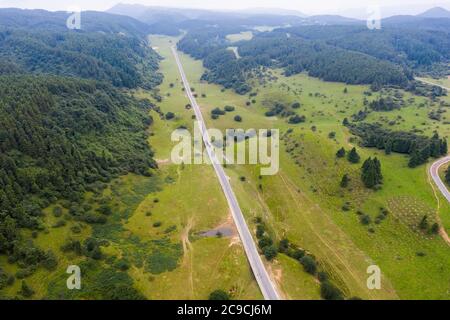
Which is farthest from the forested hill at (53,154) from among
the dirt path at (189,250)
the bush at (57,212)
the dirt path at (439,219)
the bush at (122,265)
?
the dirt path at (439,219)

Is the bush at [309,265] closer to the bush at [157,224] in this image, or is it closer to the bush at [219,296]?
the bush at [219,296]

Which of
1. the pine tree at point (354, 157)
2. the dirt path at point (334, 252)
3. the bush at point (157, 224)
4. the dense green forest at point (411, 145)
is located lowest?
the dirt path at point (334, 252)

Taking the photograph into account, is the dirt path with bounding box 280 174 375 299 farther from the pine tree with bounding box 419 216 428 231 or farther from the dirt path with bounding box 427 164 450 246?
the dirt path with bounding box 427 164 450 246

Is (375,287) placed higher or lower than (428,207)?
lower

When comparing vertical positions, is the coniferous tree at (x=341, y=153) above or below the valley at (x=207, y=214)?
above

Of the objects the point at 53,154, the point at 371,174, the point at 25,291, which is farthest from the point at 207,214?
the point at 371,174

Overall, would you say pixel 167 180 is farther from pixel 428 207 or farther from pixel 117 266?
pixel 428 207
